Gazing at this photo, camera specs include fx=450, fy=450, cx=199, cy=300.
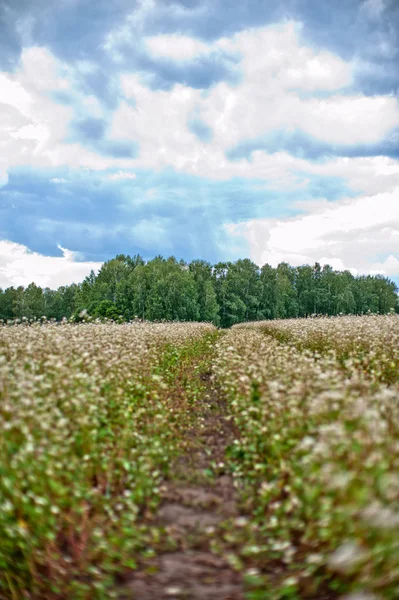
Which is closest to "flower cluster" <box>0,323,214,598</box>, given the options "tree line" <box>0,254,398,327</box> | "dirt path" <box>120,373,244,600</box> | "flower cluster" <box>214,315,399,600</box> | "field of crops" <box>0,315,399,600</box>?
"field of crops" <box>0,315,399,600</box>

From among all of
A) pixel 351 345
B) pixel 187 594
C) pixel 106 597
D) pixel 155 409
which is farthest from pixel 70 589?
pixel 351 345

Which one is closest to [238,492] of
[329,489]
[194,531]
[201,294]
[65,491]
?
[194,531]

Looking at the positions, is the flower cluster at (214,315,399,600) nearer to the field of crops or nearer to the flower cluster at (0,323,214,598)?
the field of crops

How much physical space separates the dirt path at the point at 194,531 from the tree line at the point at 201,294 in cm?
4772

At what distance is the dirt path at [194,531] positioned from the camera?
4.67 m

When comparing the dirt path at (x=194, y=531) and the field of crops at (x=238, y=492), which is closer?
the field of crops at (x=238, y=492)

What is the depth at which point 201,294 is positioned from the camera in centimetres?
7438

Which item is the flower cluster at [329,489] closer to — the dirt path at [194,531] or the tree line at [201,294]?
the dirt path at [194,531]

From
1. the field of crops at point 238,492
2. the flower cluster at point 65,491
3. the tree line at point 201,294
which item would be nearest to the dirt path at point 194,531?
the field of crops at point 238,492

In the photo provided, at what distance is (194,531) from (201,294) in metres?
68.7

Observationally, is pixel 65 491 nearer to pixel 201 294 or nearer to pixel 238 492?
pixel 238 492

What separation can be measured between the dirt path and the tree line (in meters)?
47.7

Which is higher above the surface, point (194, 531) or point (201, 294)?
point (201, 294)

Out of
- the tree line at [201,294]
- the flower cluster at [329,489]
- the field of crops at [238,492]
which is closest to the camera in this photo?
the flower cluster at [329,489]
